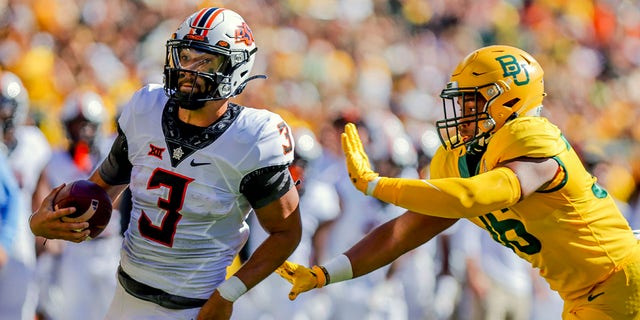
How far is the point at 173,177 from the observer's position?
3.76 meters

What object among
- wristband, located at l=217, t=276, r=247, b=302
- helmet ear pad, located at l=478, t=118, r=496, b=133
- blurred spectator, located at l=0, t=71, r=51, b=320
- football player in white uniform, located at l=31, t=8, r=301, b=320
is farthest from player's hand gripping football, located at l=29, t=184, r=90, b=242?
blurred spectator, located at l=0, t=71, r=51, b=320

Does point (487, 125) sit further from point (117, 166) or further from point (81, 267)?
point (81, 267)

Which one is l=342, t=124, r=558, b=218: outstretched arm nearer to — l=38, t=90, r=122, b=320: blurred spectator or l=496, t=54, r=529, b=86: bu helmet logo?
l=496, t=54, r=529, b=86: bu helmet logo

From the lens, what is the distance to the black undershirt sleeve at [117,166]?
156 inches

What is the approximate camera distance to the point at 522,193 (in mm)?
3496

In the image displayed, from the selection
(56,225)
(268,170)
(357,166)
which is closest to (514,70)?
(357,166)

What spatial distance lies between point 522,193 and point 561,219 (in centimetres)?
30

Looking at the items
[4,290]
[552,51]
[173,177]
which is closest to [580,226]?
[173,177]

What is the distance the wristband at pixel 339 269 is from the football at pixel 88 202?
870 mm

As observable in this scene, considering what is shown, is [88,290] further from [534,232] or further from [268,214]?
[534,232]

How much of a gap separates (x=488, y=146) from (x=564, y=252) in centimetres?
47

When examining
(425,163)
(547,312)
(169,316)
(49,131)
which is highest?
(169,316)

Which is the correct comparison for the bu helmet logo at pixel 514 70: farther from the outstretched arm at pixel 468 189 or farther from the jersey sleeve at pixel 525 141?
the outstretched arm at pixel 468 189

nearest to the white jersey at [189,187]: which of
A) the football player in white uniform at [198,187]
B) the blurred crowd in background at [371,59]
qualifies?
the football player in white uniform at [198,187]
